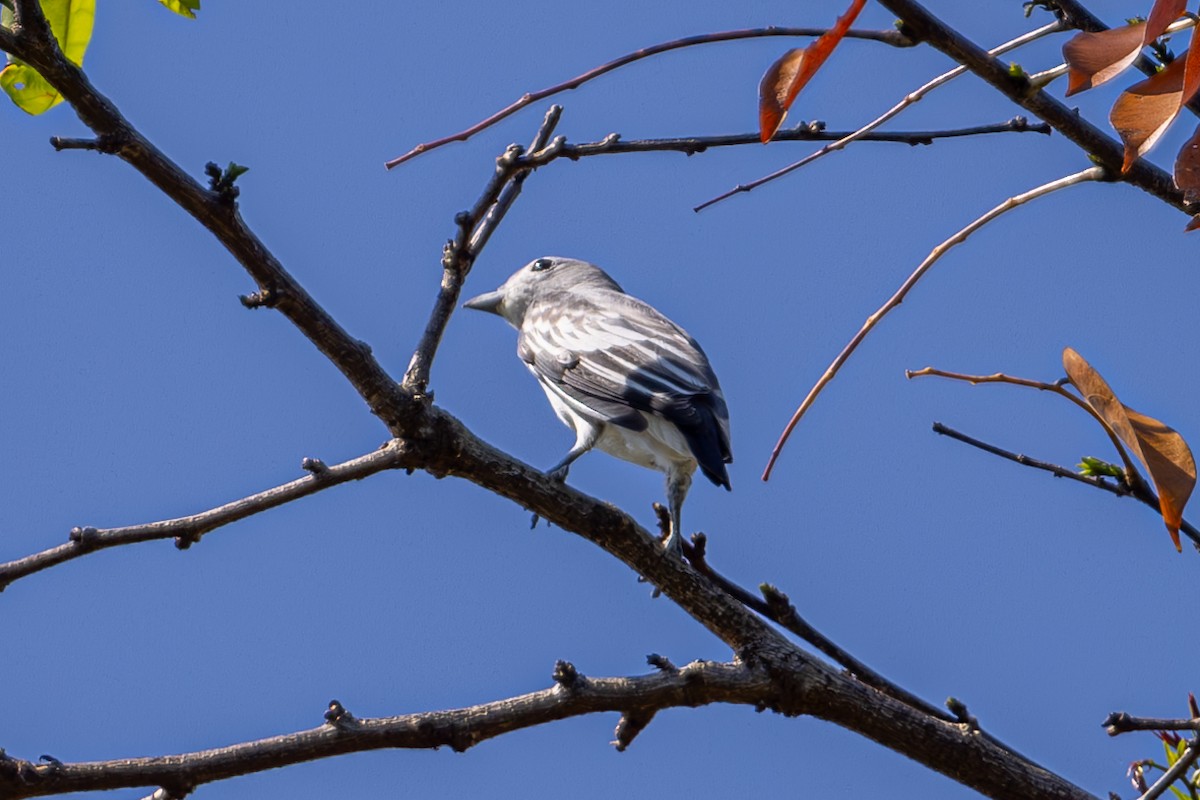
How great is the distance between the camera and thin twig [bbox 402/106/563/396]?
3614 millimetres

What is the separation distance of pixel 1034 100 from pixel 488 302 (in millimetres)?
6508

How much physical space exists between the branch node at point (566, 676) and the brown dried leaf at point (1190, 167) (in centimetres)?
162

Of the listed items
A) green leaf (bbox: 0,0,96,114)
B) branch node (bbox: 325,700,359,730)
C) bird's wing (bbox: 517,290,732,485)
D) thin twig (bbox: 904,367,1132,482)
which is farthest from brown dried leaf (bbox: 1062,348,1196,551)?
bird's wing (bbox: 517,290,732,485)

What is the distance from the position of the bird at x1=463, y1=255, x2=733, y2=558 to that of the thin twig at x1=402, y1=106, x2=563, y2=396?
171cm

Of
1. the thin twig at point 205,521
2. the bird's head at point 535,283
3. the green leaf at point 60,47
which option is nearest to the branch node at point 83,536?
the thin twig at point 205,521

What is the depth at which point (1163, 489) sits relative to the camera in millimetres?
2244

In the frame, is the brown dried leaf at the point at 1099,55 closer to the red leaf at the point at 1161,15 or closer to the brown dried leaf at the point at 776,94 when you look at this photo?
the red leaf at the point at 1161,15

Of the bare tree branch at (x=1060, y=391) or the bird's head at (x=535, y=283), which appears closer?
the bare tree branch at (x=1060, y=391)

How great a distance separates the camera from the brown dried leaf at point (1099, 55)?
75.6 inches

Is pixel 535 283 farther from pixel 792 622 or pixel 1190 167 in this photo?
pixel 1190 167

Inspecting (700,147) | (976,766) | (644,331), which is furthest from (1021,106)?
(644,331)

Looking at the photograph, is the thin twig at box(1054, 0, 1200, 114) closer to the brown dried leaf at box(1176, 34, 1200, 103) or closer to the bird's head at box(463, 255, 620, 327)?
the brown dried leaf at box(1176, 34, 1200, 103)

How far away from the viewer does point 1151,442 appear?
7.53 ft

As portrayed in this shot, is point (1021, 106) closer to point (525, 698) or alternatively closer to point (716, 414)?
point (525, 698)
